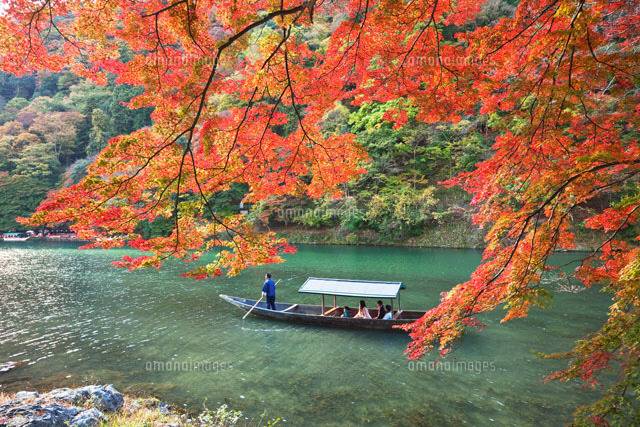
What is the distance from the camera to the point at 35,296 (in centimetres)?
1430

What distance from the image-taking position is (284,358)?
27.2ft

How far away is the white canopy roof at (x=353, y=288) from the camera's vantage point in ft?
33.3

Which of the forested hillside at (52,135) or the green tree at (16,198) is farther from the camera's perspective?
the forested hillside at (52,135)

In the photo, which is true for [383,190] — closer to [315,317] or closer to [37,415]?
[315,317]

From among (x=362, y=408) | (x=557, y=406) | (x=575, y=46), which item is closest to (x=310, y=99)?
(x=575, y=46)

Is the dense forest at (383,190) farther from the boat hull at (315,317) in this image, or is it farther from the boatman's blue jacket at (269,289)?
the boat hull at (315,317)

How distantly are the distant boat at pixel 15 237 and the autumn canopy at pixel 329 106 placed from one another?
38.8 meters

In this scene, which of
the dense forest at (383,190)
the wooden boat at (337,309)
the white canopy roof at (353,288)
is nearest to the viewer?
the wooden boat at (337,309)

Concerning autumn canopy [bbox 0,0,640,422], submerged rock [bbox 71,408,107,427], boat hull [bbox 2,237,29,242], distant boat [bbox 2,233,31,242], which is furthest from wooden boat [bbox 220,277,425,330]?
distant boat [bbox 2,233,31,242]

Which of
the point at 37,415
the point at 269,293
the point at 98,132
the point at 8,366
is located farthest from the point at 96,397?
the point at 98,132

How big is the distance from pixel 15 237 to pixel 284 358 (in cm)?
3938

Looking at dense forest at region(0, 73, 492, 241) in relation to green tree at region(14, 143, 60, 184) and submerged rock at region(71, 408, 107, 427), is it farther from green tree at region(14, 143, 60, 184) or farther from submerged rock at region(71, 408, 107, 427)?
submerged rock at region(71, 408, 107, 427)

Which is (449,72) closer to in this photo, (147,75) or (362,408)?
(147,75)

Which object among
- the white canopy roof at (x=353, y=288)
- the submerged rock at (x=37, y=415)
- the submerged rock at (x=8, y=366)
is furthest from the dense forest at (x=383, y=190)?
the submerged rock at (x=37, y=415)
